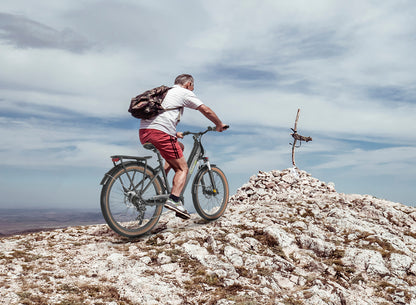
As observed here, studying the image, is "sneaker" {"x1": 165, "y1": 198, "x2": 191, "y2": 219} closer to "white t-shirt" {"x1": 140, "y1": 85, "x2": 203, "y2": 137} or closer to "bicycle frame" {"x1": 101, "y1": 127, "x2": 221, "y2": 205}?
"bicycle frame" {"x1": 101, "y1": 127, "x2": 221, "y2": 205}

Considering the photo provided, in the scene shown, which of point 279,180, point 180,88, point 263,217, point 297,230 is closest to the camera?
point 180,88

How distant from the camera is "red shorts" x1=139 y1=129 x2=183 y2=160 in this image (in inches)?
303

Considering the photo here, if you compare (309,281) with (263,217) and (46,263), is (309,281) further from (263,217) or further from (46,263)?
(46,263)

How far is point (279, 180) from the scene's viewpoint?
59.2ft

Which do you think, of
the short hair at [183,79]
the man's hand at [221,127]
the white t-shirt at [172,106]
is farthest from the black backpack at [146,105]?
the man's hand at [221,127]

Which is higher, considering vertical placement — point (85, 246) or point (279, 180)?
point (279, 180)

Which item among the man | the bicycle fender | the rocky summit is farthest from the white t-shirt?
the rocky summit

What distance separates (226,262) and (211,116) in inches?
137

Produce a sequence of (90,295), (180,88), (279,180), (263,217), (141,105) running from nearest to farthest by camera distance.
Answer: (90,295), (141,105), (180,88), (263,217), (279,180)

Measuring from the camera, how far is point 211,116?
8.17 metres

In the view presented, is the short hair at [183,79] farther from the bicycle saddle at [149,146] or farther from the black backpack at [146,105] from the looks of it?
the bicycle saddle at [149,146]

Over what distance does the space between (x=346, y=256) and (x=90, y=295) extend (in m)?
5.67

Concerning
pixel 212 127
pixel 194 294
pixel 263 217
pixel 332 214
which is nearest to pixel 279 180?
pixel 332 214

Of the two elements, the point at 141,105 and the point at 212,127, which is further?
the point at 212,127
